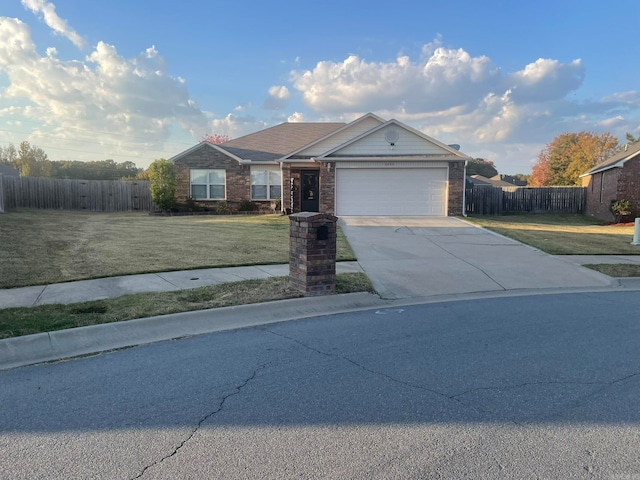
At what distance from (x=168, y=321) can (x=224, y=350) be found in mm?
1341

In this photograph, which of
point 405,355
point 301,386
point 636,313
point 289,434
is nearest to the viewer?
point 289,434

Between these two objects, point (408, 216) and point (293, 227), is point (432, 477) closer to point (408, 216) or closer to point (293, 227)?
point (293, 227)

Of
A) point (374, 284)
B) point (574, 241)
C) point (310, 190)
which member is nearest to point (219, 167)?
point (310, 190)

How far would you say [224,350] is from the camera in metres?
5.07

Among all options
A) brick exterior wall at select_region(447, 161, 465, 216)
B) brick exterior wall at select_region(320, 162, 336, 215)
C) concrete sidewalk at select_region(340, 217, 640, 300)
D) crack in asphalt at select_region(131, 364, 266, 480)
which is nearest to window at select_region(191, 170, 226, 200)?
brick exterior wall at select_region(320, 162, 336, 215)

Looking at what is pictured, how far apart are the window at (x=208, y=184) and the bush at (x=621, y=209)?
20831 millimetres

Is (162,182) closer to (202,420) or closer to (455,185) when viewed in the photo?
(455,185)

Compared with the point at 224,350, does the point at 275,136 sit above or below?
above

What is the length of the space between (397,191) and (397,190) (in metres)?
0.05

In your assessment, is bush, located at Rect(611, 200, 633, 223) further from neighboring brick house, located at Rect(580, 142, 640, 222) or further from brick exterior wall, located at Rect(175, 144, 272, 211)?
brick exterior wall, located at Rect(175, 144, 272, 211)

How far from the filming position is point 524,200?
28531 mm

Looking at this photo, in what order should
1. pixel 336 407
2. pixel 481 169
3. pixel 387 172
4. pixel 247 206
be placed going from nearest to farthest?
pixel 336 407
pixel 387 172
pixel 247 206
pixel 481 169

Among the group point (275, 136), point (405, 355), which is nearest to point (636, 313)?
point (405, 355)

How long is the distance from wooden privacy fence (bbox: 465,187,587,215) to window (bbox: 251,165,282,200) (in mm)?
11546
